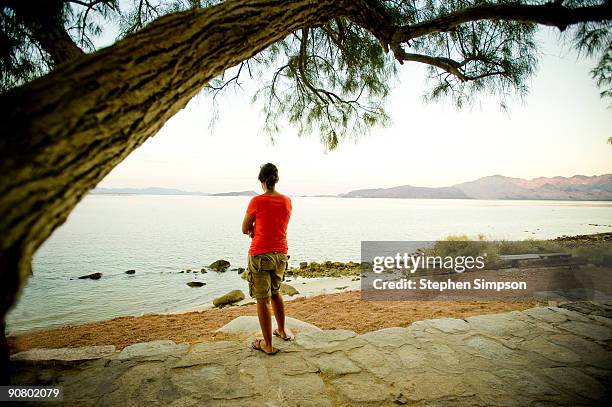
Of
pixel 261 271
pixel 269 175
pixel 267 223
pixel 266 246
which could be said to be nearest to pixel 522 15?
pixel 269 175

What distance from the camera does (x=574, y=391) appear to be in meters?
2.00

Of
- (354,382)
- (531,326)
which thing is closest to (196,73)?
(354,382)

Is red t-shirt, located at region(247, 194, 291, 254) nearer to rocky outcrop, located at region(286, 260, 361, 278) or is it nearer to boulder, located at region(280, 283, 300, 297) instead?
boulder, located at region(280, 283, 300, 297)

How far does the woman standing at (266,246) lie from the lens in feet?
8.22

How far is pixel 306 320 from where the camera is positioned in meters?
4.71

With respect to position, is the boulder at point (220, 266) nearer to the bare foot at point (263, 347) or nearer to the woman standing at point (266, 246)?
the bare foot at point (263, 347)

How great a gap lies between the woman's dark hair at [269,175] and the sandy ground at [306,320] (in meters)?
2.18

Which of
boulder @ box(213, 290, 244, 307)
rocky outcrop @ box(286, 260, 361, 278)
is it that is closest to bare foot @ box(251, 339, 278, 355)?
boulder @ box(213, 290, 244, 307)

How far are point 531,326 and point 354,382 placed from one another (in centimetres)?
225

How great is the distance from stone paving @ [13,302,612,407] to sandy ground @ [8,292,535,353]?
1.11m

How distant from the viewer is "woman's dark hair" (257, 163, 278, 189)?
2.60 m

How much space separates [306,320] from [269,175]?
9.90 ft

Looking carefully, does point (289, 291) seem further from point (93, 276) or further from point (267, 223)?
point (93, 276)

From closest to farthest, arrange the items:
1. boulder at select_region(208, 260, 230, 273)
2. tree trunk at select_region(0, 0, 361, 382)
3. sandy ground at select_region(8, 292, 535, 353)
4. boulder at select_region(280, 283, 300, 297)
→ 1. tree trunk at select_region(0, 0, 361, 382)
2. sandy ground at select_region(8, 292, 535, 353)
3. boulder at select_region(280, 283, 300, 297)
4. boulder at select_region(208, 260, 230, 273)
